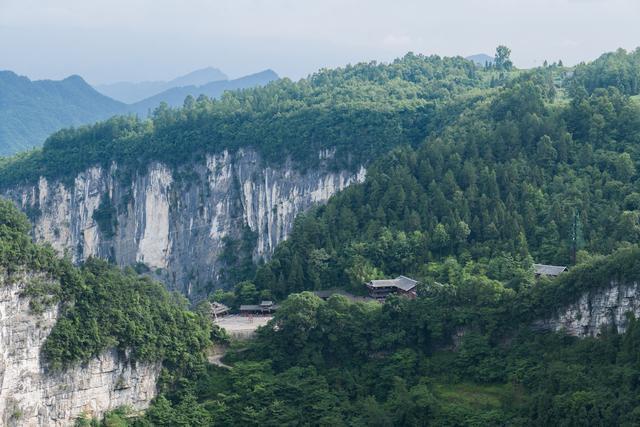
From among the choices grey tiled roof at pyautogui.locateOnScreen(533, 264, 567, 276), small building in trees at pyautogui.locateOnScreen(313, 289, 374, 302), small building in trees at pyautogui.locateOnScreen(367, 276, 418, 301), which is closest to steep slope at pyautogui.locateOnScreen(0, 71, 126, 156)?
small building in trees at pyautogui.locateOnScreen(313, 289, 374, 302)

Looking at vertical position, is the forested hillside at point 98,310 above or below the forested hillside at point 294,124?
below

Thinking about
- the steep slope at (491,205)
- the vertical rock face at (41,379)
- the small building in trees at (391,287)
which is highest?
the steep slope at (491,205)

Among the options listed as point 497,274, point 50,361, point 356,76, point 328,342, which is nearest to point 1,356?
point 50,361

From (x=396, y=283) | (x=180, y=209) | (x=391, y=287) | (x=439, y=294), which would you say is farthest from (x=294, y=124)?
(x=439, y=294)

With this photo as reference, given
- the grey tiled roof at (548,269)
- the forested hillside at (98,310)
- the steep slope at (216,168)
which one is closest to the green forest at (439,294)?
the forested hillside at (98,310)

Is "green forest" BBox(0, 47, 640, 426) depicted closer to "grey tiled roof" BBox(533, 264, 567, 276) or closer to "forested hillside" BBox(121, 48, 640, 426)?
"forested hillside" BBox(121, 48, 640, 426)

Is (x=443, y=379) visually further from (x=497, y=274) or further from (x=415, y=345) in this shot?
(x=497, y=274)

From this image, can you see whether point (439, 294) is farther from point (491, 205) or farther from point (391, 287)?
point (491, 205)

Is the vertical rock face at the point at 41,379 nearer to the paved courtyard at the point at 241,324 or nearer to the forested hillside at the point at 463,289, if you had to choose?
the forested hillside at the point at 463,289
